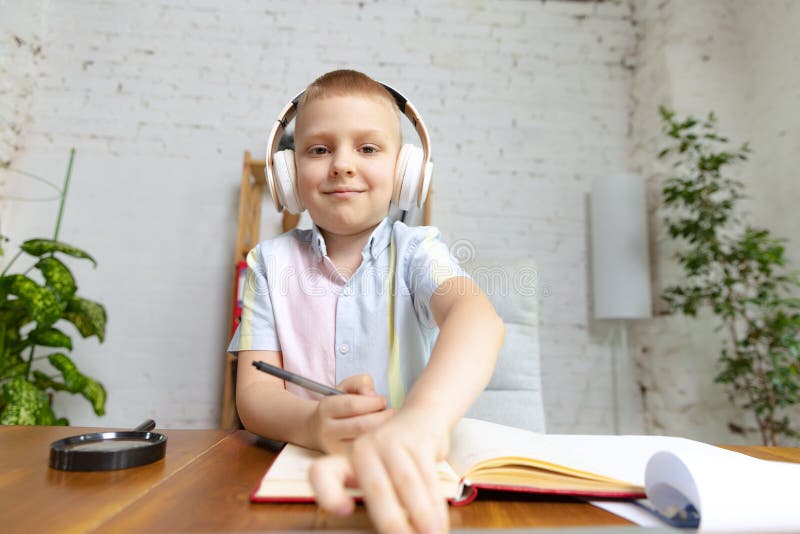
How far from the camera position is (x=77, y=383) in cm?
191

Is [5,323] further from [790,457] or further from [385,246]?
[790,457]

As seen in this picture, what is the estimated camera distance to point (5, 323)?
193cm

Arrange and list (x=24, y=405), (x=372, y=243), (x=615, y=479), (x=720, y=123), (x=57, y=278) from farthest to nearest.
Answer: (x=720, y=123) → (x=57, y=278) → (x=24, y=405) → (x=372, y=243) → (x=615, y=479)

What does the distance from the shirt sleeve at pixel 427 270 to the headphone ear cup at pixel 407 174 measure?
0.23 feet

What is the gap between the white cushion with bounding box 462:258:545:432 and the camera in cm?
129

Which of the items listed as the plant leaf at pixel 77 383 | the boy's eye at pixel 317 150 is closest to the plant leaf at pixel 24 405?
the plant leaf at pixel 77 383

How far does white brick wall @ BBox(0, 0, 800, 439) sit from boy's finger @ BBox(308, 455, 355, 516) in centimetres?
231

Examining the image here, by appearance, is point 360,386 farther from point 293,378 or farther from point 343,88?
point 343,88

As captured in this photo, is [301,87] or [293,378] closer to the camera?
[293,378]

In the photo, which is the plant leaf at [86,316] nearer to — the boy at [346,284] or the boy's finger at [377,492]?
the boy at [346,284]

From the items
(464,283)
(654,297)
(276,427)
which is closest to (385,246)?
(464,283)

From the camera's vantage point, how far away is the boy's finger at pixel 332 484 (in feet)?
1.01

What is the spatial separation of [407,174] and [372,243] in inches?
5.1

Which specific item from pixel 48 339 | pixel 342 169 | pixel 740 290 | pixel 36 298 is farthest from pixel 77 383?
pixel 740 290
